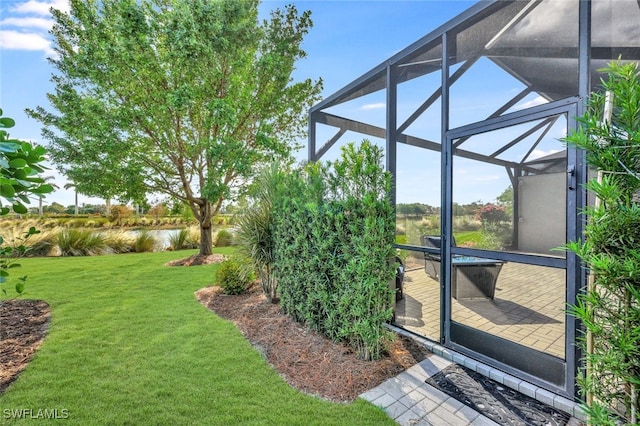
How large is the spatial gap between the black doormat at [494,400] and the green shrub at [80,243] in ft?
39.1

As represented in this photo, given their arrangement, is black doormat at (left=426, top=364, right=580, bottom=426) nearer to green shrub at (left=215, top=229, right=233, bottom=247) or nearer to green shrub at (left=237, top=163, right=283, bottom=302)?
green shrub at (left=237, top=163, right=283, bottom=302)

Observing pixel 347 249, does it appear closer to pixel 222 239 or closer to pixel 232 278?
pixel 232 278

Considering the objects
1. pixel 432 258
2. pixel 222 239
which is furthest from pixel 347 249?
pixel 222 239

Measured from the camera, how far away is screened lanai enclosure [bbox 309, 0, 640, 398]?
2.50 meters

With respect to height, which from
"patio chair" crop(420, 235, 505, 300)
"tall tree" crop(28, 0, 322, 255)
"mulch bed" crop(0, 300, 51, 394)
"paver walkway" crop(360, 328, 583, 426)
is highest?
"tall tree" crop(28, 0, 322, 255)

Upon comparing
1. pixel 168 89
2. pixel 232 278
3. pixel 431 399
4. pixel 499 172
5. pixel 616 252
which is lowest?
pixel 431 399

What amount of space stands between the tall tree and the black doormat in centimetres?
663

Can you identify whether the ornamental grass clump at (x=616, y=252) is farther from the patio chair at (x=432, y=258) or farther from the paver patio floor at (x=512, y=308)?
the patio chair at (x=432, y=258)

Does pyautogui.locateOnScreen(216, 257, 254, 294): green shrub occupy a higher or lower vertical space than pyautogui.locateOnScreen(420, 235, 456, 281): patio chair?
lower

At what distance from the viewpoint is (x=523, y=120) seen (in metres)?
2.77

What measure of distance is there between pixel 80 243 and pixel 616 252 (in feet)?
43.5

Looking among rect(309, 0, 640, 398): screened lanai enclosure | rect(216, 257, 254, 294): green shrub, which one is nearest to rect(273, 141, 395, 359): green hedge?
rect(309, 0, 640, 398): screened lanai enclosure

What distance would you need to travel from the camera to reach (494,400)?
252 centimetres

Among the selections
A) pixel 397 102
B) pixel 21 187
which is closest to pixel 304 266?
pixel 397 102
